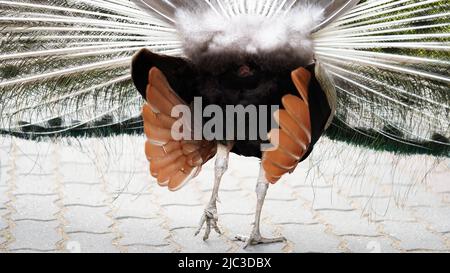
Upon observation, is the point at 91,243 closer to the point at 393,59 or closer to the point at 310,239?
the point at 310,239

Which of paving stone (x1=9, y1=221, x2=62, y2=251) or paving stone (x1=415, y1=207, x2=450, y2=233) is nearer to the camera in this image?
paving stone (x1=9, y1=221, x2=62, y2=251)

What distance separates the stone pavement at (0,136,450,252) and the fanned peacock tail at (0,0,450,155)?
7.4 inches

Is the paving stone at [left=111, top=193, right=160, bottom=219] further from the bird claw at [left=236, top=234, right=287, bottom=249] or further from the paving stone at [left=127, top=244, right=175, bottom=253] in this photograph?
the bird claw at [left=236, top=234, right=287, bottom=249]

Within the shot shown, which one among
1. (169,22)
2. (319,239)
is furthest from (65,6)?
(319,239)

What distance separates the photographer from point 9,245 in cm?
326

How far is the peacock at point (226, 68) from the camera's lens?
8.23 feet

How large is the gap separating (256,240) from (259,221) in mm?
Result: 76

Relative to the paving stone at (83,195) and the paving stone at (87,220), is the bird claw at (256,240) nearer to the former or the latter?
the paving stone at (87,220)

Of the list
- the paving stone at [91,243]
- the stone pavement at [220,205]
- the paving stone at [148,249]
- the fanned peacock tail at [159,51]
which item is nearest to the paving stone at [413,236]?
the stone pavement at [220,205]

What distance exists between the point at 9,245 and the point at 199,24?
134 centimetres

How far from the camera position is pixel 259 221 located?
123 inches

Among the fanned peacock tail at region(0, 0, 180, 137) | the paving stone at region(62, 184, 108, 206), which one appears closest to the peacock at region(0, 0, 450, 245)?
the fanned peacock tail at region(0, 0, 180, 137)

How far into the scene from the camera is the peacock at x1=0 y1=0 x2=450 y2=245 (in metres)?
2.51

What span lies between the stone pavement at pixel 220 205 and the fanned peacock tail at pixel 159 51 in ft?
0.61
